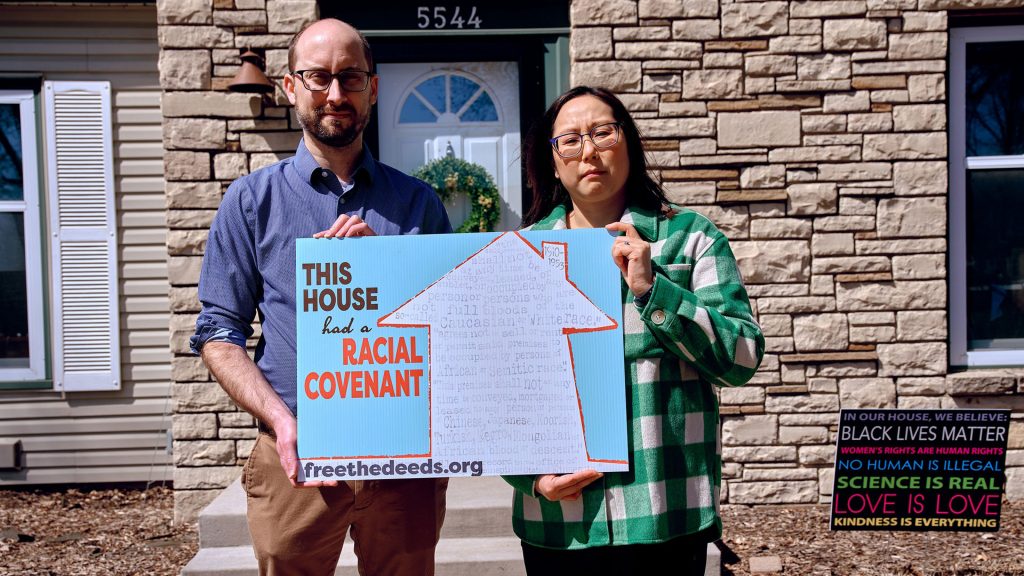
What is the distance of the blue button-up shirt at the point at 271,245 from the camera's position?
82.0 inches

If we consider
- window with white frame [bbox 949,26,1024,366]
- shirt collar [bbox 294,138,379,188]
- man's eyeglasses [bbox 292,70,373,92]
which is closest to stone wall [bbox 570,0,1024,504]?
window with white frame [bbox 949,26,1024,366]

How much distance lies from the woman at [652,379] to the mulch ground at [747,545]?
2.30 m

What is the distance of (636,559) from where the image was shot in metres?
1.81

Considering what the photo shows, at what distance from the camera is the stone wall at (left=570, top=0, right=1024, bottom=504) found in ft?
15.2

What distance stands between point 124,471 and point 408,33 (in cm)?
346

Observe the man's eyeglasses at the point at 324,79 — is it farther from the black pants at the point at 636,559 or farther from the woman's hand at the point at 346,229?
the black pants at the point at 636,559

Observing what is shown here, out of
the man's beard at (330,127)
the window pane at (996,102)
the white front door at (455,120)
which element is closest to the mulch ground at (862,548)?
the window pane at (996,102)

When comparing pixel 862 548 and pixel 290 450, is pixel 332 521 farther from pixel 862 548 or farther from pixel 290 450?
pixel 862 548

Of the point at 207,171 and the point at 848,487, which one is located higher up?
the point at 207,171

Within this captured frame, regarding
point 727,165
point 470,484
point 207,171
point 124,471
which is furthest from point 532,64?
point 124,471

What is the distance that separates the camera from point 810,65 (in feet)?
15.3

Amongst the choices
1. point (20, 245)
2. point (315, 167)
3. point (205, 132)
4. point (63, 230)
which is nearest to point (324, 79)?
point (315, 167)

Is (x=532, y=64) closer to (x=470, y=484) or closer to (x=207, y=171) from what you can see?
(x=207, y=171)

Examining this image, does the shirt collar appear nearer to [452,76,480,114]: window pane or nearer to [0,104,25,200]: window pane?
[452,76,480,114]: window pane
